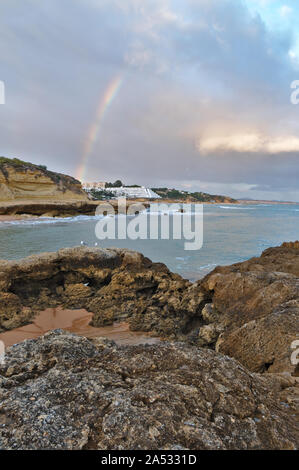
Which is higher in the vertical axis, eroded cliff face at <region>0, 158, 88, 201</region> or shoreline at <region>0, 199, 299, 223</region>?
eroded cliff face at <region>0, 158, 88, 201</region>

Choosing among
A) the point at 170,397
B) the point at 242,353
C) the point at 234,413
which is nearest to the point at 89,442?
the point at 170,397

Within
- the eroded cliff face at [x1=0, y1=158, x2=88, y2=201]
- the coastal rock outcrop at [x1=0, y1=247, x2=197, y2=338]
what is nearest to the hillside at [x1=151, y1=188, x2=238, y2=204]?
the eroded cliff face at [x1=0, y1=158, x2=88, y2=201]

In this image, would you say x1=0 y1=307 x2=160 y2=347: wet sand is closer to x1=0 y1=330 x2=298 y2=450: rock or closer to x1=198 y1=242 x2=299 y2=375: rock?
x1=198 y1=242 x2=299 y2=375: rock

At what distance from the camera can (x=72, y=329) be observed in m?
5.81

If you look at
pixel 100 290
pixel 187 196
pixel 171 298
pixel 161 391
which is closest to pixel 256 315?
pixel 171 298

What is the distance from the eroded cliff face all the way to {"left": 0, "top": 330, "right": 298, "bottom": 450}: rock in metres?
42.7

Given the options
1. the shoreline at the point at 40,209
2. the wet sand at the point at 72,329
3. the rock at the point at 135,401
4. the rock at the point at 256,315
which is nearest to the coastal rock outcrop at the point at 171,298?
the rock at the point at 256,315

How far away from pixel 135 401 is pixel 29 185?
46.3 metres

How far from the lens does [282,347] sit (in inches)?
123

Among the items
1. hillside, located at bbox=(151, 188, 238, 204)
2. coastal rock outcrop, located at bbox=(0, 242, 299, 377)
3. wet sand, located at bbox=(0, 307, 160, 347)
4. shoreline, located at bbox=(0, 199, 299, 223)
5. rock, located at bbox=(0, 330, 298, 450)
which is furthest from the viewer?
hillside, located at bbox=(151, 188, 238, 204)

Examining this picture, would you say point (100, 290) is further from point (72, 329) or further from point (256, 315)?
point (256, 315)

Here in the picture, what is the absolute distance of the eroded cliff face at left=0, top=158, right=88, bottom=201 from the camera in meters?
39.4

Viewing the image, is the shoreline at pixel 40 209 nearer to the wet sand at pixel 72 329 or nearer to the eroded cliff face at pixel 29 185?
the eroded cliff face at pixel 29 185
